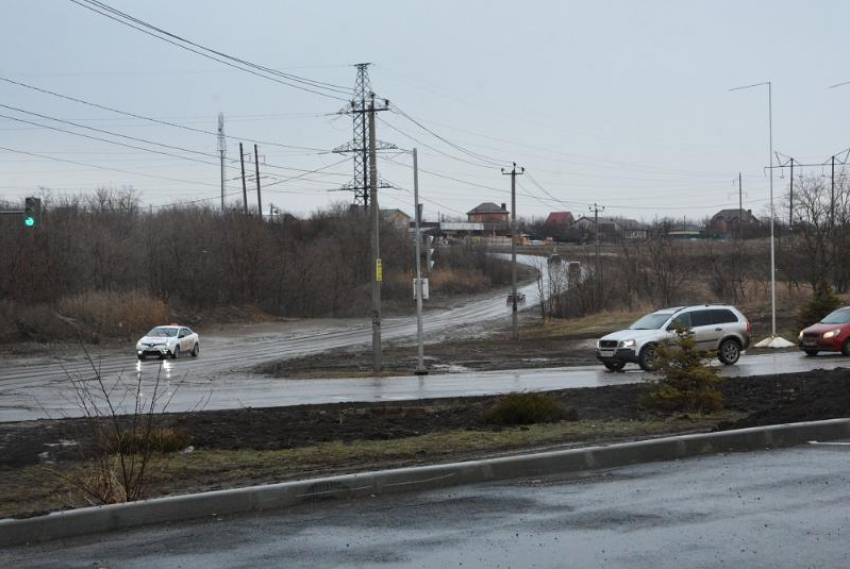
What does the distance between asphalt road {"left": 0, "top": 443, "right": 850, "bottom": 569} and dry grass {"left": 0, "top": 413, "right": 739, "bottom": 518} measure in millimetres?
1460

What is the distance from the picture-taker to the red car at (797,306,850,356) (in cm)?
3191

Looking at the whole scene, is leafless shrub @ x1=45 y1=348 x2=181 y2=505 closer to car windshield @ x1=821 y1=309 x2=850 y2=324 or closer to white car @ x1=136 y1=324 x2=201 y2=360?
car windshield @ x1=821 y1=309 x2=850 y2=324

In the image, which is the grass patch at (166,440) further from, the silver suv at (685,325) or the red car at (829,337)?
the red car at (829,337)

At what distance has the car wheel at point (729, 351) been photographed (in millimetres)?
30523

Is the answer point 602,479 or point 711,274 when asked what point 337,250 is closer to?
point 711,274

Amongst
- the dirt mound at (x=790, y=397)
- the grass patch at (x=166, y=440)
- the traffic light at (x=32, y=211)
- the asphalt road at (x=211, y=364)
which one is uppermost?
the traffic light at (x=32, y=211)

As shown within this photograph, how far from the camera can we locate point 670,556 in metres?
6.74

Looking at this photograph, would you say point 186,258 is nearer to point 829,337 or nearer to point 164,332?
point 164,332

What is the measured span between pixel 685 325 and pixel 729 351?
5.34 ft

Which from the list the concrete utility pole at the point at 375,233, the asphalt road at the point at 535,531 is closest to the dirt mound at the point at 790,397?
the asphalt road at the point at 535,531

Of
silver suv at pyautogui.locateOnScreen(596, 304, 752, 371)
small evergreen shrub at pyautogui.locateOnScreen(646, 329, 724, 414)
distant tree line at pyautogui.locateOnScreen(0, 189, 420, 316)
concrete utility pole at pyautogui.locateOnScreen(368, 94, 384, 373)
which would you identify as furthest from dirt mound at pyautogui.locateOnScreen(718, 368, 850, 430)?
distant tree line at pyautogui.locateOnScreen(0, 189, 420, 316)

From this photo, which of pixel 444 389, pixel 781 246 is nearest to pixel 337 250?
pixel 781 246

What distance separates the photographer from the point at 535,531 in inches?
300

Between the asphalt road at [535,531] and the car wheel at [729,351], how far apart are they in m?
21.3
